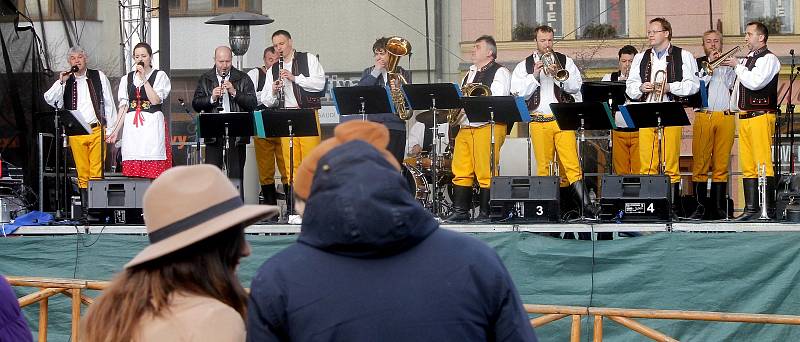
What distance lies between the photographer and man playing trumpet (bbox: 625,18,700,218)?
1023cm

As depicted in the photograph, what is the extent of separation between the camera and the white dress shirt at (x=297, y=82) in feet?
36.4

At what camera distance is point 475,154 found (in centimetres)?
1071

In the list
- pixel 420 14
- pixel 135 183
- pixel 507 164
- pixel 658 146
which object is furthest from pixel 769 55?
pixel 420 14

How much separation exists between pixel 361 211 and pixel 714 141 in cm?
883

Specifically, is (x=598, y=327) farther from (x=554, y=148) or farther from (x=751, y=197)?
(x=554, y=148)

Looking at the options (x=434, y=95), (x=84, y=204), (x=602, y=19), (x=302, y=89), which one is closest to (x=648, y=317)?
(x=434, y=95)

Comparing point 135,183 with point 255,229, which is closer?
point 255,229

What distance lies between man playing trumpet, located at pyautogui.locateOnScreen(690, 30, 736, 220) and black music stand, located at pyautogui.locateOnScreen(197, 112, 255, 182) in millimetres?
3983

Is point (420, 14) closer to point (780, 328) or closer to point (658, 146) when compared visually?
point (658, 146)

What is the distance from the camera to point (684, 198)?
36.0ft

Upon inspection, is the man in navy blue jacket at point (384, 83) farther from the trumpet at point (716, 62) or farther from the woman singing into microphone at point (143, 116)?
the trumpet at point (716, 62)

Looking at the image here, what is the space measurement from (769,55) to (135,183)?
17.7 feet

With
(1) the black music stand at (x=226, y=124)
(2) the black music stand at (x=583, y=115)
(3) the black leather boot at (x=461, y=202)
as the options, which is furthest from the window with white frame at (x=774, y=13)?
(1) the black music stand at (x=226, y=124)

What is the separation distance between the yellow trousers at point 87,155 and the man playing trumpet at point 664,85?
487 centimetres
